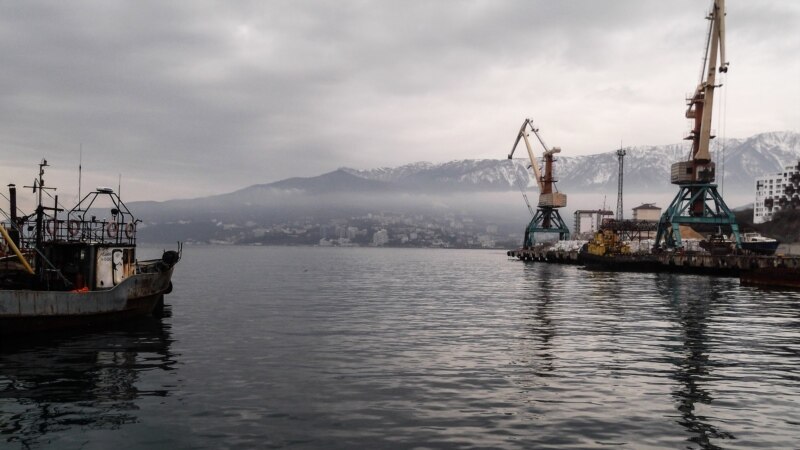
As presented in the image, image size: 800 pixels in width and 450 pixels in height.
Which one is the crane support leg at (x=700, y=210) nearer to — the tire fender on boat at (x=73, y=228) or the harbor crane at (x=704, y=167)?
the harbor crane at (x=704, y=167)

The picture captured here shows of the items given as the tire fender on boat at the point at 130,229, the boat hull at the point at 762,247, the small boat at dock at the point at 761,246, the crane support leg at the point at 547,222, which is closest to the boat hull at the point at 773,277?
the small boat at dock at the point at 761,246

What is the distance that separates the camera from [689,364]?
25594 millimetres

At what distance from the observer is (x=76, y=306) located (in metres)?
32.9

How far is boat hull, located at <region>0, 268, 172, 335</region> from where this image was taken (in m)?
29.7

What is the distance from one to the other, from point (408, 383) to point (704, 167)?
11263cm

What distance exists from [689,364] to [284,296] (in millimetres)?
40611

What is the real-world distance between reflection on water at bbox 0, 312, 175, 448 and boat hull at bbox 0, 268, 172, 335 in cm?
85

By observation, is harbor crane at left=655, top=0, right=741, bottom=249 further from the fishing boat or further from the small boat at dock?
the fishing boat

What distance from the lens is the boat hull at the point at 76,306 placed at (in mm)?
29656

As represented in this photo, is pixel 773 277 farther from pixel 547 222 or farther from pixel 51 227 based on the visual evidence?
pixel 547 222

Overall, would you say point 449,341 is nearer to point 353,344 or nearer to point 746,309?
Result: point 353,344

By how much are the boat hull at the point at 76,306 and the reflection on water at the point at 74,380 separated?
854 mm

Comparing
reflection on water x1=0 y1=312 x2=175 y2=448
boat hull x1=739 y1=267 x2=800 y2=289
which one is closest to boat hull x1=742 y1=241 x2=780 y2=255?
boat hull x1=739 y1=267 x2=800 y2=289

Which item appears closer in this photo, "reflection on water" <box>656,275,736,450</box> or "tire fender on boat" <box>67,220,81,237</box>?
"reflection on water" <box>656,275,736,450</box>
